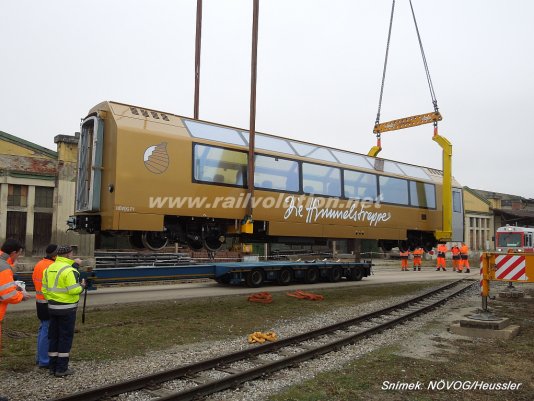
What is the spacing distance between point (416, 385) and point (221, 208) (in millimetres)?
5430

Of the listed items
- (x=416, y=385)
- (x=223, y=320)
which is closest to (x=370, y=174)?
(x=223, y=320)

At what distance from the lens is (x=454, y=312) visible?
11.1 meters

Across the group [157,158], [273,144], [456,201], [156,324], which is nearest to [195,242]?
[156,324]

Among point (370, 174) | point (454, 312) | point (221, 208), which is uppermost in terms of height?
point (370, 174)

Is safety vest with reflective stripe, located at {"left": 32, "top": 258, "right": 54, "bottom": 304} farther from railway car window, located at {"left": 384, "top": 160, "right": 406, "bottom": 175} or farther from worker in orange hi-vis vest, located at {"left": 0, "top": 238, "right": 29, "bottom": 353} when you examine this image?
railway car window, located at {"left": 384, "top": 160, "right": 406, "bottom": 175}

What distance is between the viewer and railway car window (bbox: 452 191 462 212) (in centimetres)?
1539

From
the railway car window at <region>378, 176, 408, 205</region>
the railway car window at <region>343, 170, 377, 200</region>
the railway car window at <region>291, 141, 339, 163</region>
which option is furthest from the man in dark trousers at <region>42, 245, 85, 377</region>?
the railway car window at <region>378, 176, 408, 205</region>

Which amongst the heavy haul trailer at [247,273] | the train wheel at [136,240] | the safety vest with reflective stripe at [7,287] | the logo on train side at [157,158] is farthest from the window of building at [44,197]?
the safety vest with reflective stripe at [7,287]

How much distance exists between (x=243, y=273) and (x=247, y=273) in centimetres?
16

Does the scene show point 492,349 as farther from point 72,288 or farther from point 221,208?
point 72,288

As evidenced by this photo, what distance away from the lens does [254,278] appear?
16.0 meters

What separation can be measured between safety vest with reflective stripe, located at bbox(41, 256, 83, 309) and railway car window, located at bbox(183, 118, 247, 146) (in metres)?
4.39

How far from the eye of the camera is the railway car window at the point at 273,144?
10.3m

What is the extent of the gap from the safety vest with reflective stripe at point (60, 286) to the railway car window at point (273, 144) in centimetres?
554
